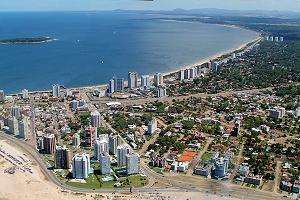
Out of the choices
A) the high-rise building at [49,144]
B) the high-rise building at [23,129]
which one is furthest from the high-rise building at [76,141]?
the high-rise building at [23,129]

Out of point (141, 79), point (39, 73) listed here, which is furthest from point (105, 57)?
point (141, 79)

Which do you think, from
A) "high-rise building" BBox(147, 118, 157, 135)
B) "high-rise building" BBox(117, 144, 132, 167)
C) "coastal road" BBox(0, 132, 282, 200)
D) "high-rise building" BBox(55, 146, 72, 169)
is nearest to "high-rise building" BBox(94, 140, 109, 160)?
"high-rise building" BBox(117, 144, 132, 167)

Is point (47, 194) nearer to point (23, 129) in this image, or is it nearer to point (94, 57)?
point (23, 129)

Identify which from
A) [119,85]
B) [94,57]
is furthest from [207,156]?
[94,57]

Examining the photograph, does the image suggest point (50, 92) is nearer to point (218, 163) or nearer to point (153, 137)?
point (153, 137)

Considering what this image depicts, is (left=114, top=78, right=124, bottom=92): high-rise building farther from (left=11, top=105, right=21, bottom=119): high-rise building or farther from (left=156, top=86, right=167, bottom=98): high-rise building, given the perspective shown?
(left=11, top=105, right=21, bottom=119): high-rise building
